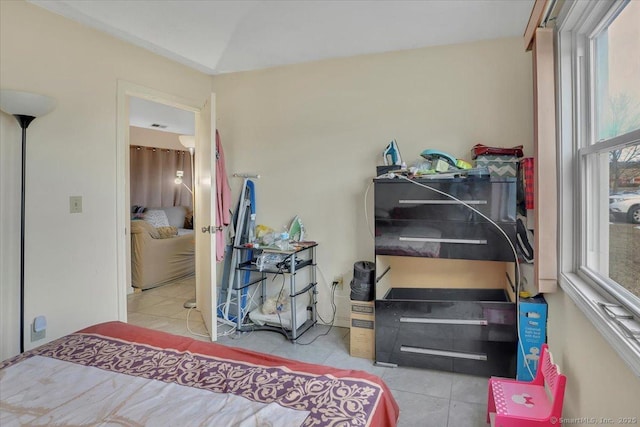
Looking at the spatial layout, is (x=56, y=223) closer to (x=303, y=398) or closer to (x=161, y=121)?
(x=303, y=398)

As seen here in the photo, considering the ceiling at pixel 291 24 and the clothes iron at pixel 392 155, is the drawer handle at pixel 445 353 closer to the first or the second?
the clothes iron at pixel 392 155

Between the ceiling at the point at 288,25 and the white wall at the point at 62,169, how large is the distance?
21 centimetres

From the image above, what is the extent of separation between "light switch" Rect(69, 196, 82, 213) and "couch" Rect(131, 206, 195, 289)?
6.35 ft

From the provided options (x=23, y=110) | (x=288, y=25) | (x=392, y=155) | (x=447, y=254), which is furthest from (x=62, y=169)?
(x=447, y=254)

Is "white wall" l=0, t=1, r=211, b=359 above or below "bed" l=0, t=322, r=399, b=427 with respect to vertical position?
above

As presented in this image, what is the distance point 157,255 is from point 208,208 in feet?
6.43

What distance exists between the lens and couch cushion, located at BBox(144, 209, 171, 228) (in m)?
5.65

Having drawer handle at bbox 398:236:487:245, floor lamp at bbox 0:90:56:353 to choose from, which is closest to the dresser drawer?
drawer handle at bbox 398:236:487:245

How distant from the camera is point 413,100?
2.93m

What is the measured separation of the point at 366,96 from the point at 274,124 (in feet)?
2.99

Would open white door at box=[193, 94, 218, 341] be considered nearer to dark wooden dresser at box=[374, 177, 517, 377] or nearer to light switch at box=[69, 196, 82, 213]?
light switch at box=[69, 196, 82, 213]

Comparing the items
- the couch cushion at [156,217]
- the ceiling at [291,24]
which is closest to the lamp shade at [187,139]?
the couch cushion at [156,217]

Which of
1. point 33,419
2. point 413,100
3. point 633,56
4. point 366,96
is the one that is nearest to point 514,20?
point 413,100

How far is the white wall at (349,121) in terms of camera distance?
2.72m
